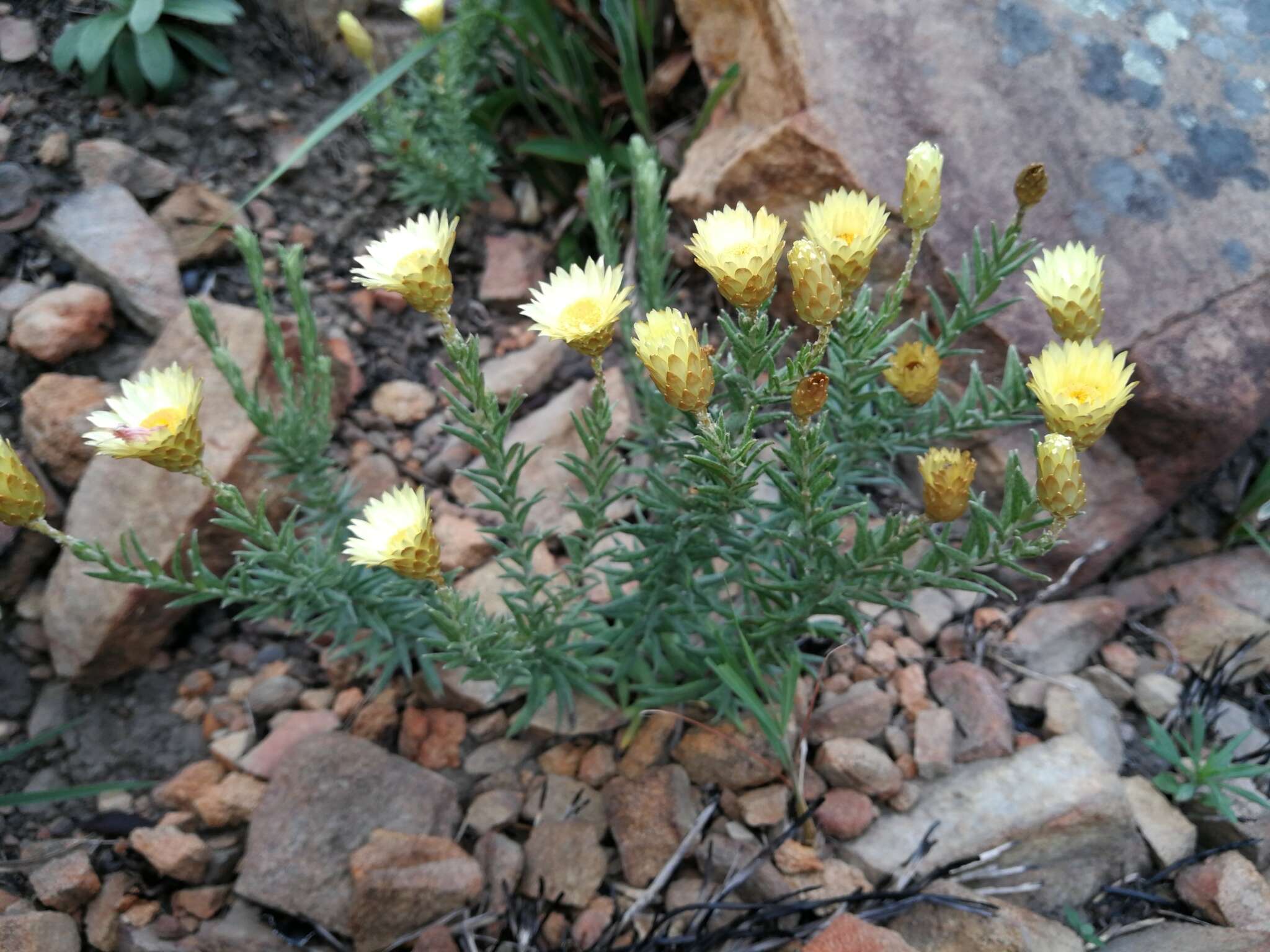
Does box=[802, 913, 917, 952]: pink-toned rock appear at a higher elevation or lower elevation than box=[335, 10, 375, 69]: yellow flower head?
lower

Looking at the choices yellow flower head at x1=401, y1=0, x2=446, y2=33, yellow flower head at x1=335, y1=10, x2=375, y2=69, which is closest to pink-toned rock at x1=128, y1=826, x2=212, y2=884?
yellow flower head at x1=335, y1=10, x2=375, y2=69

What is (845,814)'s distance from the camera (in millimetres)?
2143

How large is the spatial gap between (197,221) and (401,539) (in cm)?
197

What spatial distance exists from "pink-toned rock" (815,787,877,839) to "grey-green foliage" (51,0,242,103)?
2.96 meters

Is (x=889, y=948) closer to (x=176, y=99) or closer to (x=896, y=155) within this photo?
(x=896, y=155)

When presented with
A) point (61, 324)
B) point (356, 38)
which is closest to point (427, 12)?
point (356, 38)

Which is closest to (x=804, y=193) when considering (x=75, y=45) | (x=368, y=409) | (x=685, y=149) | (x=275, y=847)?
(x=685, y=149)

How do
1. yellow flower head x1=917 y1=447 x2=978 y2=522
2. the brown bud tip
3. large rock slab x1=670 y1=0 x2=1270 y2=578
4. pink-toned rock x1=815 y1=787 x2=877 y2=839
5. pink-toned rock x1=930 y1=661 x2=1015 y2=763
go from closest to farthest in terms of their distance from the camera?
yellow flower head x1=917 y1=447 x2=978 y2=522 → the brown bud tip → pink-toned rock x1=815 y1=787 x2=877 y2=839 → pink-toned rock x1=930 y1=661 x2=1015 y2=763 → large rock slab x1=670 y1=0 x2=1270 y2=578

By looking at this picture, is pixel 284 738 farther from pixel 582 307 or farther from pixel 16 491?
pixel 582 307

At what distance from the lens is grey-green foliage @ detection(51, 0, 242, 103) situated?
10.2 ft

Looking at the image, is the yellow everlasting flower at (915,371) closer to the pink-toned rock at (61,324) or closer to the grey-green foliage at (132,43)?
the pink-toned rock at (61,324)

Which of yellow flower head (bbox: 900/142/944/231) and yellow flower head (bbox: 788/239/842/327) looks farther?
yellow flower head (bbox: 900/142/944/231)

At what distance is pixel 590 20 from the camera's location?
355 centimetres

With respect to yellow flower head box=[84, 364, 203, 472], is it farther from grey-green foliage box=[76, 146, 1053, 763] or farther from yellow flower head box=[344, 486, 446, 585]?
yellow flower head box=[344, 486, 446, 585]
